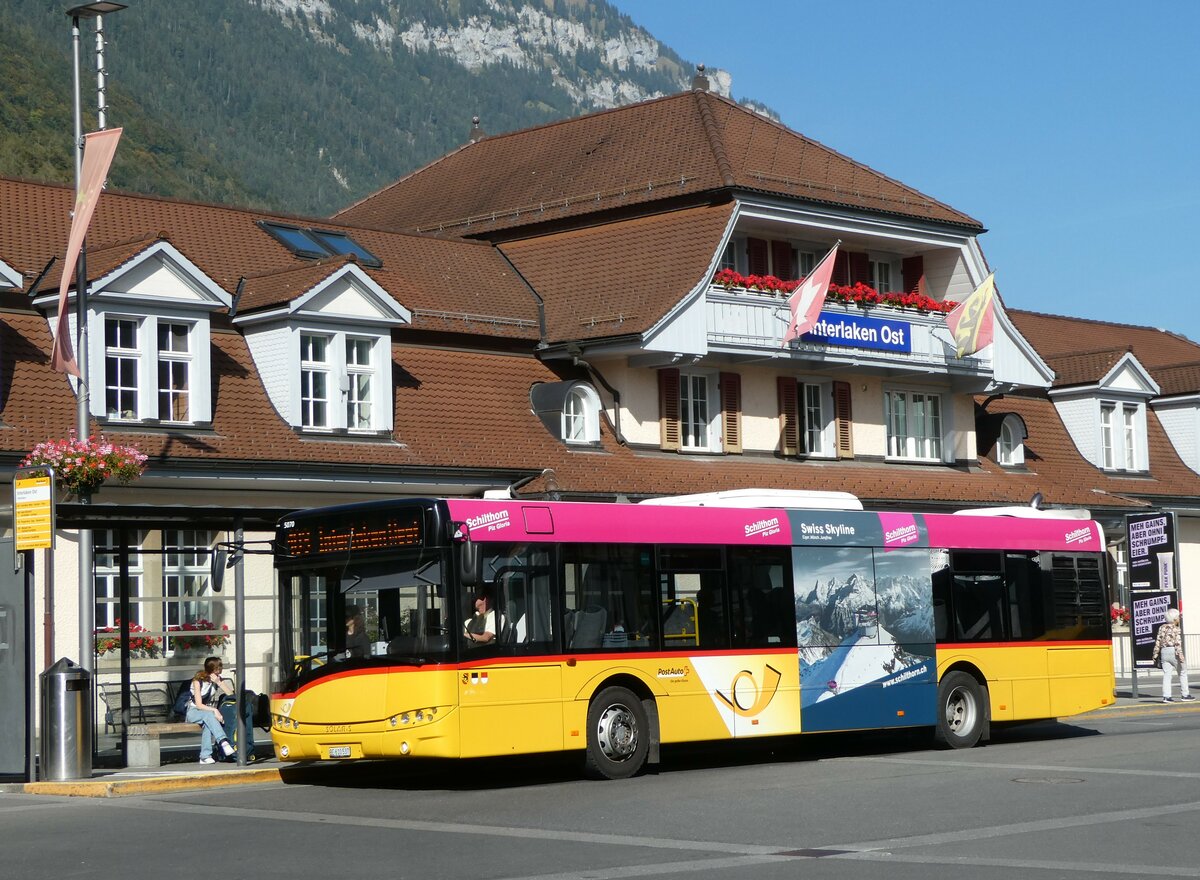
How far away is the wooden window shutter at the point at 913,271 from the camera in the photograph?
1563 inches

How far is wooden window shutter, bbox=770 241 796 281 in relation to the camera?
36.8m

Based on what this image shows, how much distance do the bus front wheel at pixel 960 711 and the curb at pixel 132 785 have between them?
8647mm

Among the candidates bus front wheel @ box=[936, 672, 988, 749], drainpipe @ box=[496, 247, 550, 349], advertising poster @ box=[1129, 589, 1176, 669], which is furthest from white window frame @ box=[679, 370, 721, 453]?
bus front wheel @ box=[936, 672, 988, 749]

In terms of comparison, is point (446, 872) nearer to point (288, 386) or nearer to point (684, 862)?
point (684, 862)

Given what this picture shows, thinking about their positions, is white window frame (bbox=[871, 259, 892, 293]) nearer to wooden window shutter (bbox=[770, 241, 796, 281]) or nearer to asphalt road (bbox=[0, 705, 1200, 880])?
wooden window shutter (bbox=[770, 241, 796, 281])

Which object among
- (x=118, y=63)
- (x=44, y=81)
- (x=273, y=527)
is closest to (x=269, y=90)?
(x=118, y=63)

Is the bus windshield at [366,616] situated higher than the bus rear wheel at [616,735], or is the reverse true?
the bus windshield at [366,616]

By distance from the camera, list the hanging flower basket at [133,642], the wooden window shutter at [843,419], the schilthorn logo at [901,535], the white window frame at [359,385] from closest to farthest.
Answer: the schilthorn logo at [901,535] < the hanging flower basket at [133,642] < the white window frame at [359,385] < the wooden window shutter at [843,419]

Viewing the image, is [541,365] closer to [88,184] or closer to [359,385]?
[359,385]

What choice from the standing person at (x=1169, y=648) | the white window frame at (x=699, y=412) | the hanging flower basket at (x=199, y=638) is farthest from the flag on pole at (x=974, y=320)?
the hanging flower basket at (x=199, y=638)

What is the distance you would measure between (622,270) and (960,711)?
1348 cm

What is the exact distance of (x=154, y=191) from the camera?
3939 inches

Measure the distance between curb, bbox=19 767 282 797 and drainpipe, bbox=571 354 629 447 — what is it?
14879 millimetres

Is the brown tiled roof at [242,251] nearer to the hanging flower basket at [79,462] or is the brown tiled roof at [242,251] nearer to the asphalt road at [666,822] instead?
the hanging flower basket at [79,462]
